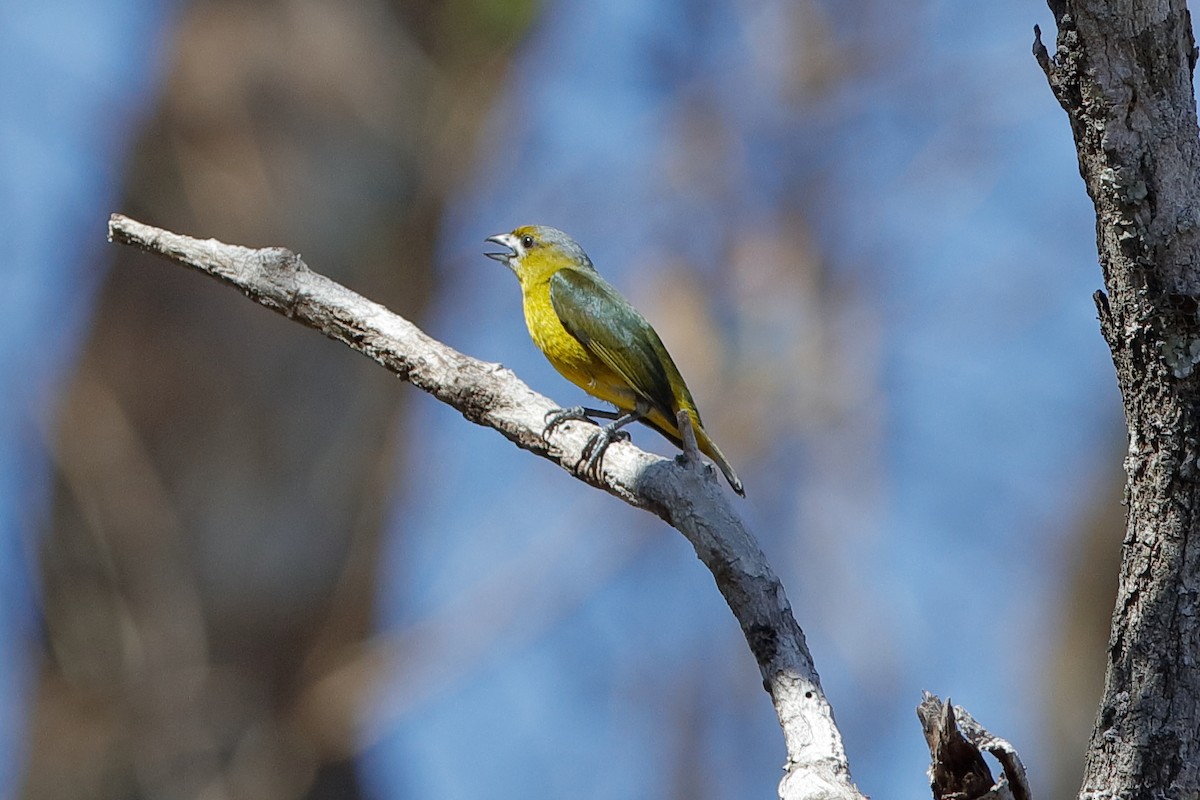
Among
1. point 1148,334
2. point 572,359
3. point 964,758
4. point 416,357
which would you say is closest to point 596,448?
point 416,357

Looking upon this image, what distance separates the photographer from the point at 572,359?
4730 mm

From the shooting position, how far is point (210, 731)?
20.7 ft

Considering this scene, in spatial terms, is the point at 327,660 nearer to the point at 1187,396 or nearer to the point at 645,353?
the point at 645,353

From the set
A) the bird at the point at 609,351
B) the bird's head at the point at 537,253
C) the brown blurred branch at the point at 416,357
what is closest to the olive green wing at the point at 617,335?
the bird at the point at 609,351

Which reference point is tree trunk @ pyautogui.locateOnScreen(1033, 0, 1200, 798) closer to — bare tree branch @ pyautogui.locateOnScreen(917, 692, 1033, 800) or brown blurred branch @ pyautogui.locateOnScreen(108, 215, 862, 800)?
bare tree branch @ pyautogui.locateOnScreen(917, 692, 1033, 800)

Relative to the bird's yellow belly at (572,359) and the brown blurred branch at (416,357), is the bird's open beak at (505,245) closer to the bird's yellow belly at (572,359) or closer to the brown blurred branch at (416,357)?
the bird's yellow belly at (572,359)

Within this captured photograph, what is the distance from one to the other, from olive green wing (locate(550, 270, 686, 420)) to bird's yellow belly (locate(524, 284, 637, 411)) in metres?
0.03

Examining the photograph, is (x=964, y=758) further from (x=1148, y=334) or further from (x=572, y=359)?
(x=572, y=359)

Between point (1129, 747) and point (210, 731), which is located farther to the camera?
point (210, 731)

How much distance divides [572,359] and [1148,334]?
9.96 feet

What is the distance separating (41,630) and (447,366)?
13.9 ft

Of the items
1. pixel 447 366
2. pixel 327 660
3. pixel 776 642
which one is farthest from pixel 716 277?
pixel 776 642

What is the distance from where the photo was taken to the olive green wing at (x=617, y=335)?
4508 mm

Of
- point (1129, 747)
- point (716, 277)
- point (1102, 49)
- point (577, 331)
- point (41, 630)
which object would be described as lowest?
point (1129, 747)
